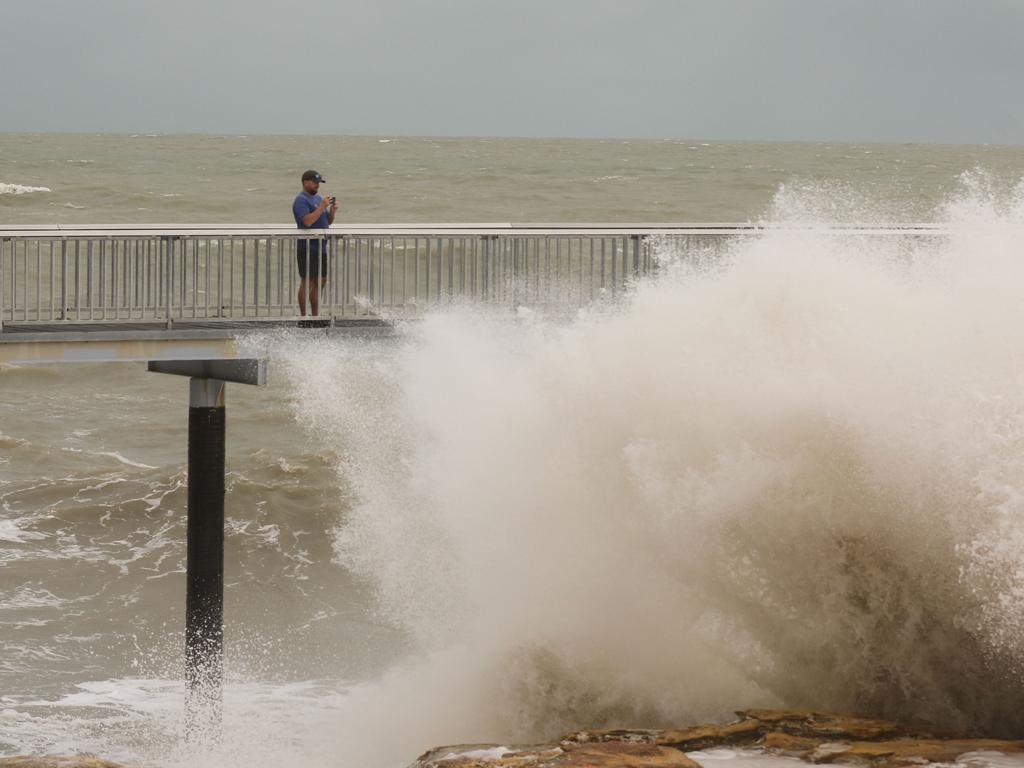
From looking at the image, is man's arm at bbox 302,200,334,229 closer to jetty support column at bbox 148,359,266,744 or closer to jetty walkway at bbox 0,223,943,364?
jetty walkway at bbox 0,223,943,364

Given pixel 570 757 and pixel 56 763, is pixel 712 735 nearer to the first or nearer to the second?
pixel 570 757

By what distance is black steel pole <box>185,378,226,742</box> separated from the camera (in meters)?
15.7

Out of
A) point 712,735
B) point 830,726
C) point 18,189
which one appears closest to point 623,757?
→ point 712,735

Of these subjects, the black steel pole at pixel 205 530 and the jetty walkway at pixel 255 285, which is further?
the black steel pole at pixel 205 530

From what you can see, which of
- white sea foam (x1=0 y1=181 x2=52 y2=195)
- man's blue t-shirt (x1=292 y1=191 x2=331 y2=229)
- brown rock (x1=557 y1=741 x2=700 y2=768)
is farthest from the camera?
white sea foam (x1=0 y1=181 x2=52 y2=195)

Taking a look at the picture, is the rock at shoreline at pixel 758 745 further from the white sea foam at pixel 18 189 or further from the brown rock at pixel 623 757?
the white sea foam at pixel 18 189

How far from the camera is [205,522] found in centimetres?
1584

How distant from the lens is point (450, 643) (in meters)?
13.7

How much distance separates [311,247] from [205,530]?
9.54 feet

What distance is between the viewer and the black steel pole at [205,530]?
15672 mm

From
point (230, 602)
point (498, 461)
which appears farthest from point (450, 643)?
point (230, 602)

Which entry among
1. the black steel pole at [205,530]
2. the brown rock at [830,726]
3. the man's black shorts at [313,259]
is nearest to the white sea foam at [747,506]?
the brown rock at [830,726]

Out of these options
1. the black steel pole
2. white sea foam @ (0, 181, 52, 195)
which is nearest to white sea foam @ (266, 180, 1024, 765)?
the black steel pole

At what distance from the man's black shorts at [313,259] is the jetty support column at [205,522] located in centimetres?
111
